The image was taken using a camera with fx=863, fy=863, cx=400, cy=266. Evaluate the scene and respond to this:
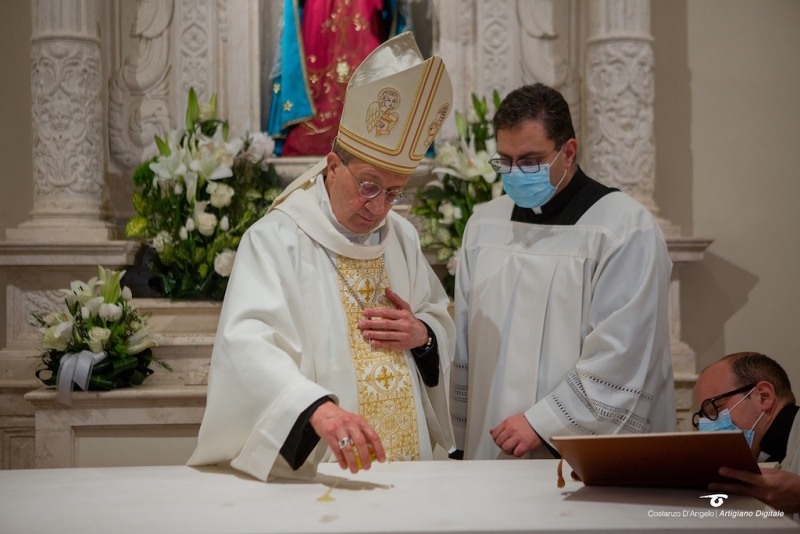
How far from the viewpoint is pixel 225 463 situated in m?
2.25

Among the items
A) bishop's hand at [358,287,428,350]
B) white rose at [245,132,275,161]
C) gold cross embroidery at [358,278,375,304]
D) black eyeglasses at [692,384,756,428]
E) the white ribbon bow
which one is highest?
white rose at [245,132,275,161]

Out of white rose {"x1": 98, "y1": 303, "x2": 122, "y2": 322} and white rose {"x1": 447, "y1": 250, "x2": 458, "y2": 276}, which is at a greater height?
white rose {"x1": 447, "y1": 250, "x2": 458, "y2": 276}

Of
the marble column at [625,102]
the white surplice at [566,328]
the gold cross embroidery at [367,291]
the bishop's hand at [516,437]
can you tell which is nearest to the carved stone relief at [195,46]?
the marble column at [625,102]

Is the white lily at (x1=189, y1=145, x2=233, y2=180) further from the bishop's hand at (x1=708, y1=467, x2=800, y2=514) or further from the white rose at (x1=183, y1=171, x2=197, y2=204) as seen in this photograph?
the bishop's hand at (x1=708, y1=467, x2=800, y2=514)

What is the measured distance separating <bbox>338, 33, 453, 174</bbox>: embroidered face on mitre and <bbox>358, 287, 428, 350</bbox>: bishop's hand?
1.40 feet

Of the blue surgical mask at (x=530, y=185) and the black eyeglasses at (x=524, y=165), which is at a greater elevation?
the black eyeglasses at (x=524, y=165)

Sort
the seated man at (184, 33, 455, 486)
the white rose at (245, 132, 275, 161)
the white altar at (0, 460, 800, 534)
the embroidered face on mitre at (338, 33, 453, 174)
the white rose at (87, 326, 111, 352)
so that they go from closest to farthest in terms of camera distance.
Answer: the white altar at (0, 460, 800, 534), the seated man at (184, 33, 455, 486), the embroidered face on mitre at (338, 33, 453, 174), the white rose at (87, 326, 111, 352), the white rose at (245, 132, 275, 161)

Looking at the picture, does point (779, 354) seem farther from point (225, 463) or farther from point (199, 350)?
point (225, 463)

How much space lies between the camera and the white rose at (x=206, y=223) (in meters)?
4.28

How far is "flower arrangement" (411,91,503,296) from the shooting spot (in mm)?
4445

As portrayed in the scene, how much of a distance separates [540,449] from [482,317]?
1.64 feet

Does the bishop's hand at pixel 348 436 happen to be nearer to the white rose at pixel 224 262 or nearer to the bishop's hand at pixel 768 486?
the bishop's hand at pixel 768 486

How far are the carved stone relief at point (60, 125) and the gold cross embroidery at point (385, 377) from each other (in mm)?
2796

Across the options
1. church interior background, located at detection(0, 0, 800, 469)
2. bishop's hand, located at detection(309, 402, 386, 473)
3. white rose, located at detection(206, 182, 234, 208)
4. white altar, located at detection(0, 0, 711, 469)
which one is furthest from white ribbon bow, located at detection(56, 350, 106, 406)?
bishop's hand, located at detection(309, 402, 386, 473)
